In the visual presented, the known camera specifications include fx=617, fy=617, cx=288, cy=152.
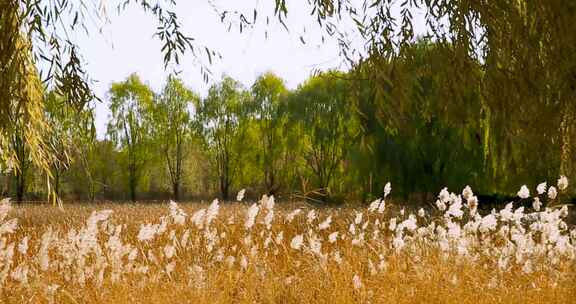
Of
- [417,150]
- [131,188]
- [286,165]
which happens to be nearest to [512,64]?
[417,150]

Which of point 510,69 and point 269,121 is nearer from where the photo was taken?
point 510,69

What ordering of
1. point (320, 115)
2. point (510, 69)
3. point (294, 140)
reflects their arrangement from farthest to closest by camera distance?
point (294, 140) < point (320, 115) < point (510, 69)

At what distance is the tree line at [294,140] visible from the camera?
338cm

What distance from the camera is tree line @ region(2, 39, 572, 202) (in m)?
3.38

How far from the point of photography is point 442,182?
63.0 feet

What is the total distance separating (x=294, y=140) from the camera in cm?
3145

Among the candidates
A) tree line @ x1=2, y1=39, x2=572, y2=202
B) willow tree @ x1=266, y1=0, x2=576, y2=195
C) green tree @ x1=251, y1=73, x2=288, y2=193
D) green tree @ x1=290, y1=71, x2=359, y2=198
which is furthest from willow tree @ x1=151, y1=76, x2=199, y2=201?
willow tree @ x1=266, y1=0, x2=576, y2=195

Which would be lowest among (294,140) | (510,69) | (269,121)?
(510,69)

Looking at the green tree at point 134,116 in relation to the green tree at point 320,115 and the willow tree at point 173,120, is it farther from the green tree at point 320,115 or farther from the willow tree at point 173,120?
the green tree at point 320,115

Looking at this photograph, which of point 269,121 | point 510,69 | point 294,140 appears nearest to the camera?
point 510,69

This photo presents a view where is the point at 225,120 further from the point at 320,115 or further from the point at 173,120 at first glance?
the point at 320,115

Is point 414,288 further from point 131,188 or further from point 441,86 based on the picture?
point 131,188

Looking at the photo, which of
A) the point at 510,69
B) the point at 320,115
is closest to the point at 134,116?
the point at 320,115

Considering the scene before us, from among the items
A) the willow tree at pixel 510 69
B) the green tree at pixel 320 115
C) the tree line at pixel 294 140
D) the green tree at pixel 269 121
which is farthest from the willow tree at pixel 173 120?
the willow tree at pixel 510 69
